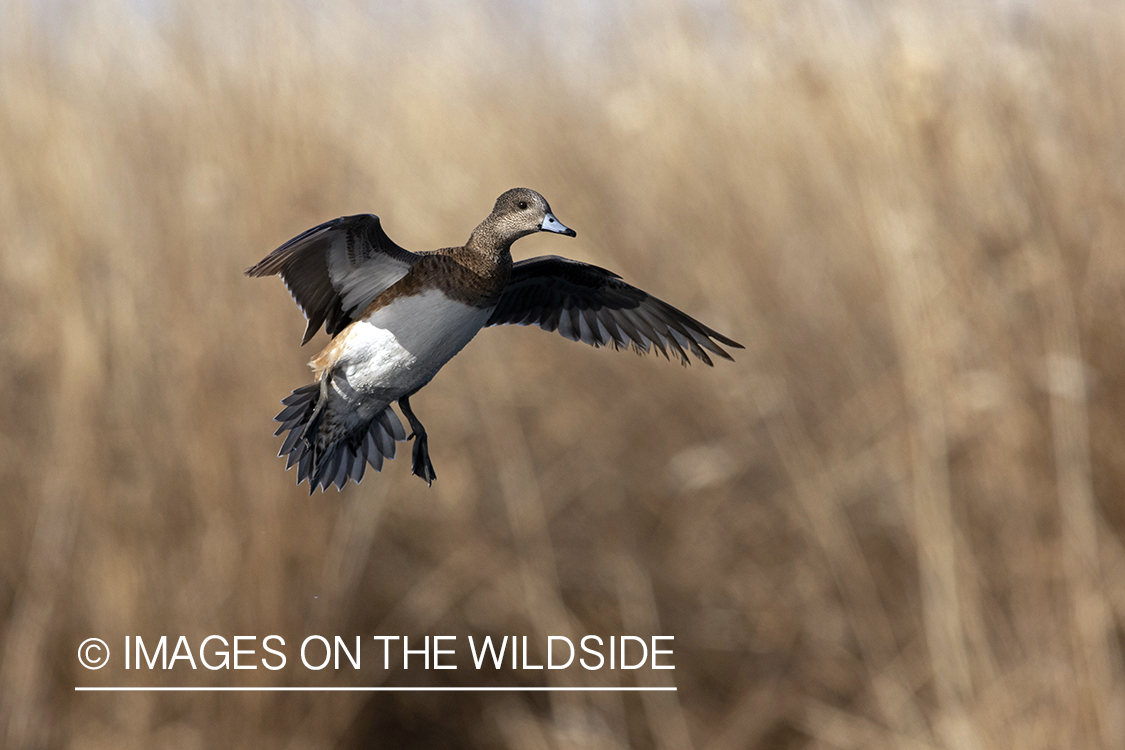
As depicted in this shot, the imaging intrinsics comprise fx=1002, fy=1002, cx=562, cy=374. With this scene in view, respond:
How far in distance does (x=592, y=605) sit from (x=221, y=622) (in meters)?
0.80

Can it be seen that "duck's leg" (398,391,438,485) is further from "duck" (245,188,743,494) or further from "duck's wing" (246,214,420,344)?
"duck's wing" (246,214,420,344)

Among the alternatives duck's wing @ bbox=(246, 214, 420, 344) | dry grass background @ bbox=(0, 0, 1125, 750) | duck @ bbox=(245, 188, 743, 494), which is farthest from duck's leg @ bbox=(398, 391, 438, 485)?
dry grass background @ bbox=(0, 0, 1125, 750)

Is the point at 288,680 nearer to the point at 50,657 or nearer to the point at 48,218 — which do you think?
the point at 50,657

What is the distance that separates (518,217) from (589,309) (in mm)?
291

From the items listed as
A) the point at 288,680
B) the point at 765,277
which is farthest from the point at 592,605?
the point at 765,277

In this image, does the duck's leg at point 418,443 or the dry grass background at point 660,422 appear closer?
the duck's leg at point 418,443

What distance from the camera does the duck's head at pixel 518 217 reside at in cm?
61

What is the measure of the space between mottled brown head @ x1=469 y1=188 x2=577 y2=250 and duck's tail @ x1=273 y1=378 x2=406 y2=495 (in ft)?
0.47

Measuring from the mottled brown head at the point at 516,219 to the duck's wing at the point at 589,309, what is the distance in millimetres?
101

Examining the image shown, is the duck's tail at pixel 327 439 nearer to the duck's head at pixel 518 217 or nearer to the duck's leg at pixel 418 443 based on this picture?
the duck's leg at pixel 418 443

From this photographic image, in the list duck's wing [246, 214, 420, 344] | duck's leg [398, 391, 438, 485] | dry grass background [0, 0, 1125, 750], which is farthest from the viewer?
dry grass background [0, 0, 1125, 750]

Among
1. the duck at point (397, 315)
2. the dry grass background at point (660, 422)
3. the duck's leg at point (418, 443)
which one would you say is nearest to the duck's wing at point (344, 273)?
the duck at point (397, 315)

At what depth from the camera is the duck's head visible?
613mm

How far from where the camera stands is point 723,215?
2.17 metres
